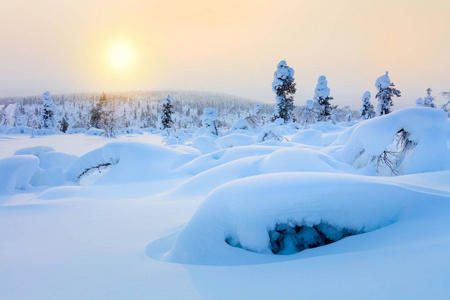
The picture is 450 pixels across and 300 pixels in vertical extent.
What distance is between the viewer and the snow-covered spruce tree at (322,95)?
33.0 m

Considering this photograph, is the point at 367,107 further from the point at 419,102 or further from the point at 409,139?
the point at 409,139

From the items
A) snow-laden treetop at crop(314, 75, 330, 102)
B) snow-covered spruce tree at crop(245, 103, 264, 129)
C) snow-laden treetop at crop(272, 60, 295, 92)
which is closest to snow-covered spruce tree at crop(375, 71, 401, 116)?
snow-laden treetop at crop(314, 75, 330, 102)

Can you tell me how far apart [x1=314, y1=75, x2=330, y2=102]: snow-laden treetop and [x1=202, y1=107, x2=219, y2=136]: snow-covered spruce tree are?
19025mm

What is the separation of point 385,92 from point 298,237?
3239 centimetres

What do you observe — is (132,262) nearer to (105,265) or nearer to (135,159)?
(105,265)

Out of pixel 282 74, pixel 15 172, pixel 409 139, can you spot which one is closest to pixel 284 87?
pixel 282 74

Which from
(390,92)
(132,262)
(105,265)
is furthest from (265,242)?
(390,92)

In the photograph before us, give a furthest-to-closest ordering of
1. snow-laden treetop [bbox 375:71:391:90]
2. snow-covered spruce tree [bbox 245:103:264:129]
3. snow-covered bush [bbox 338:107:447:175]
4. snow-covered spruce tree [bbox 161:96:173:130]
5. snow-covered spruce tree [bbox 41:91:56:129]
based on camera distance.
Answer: snow-covered spruce tree [bbox 161:96:173:130] → snow-covered spruce tree [bbox 41:91:56:129] → snow-laden treetop [bbox 375:71:391:90] → snow-covered spruce tree [bbox 245:103:264:129] → snow-covered bush [bbox 338:107:447:175]

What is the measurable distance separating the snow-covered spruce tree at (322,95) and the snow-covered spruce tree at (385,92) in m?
6.49

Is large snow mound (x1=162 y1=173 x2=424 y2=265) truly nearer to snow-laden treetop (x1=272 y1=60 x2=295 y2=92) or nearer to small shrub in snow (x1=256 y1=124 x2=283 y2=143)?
small shrub in snow (x1=256 y1=124 x2=283 y2=143)

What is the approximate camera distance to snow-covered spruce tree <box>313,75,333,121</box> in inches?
1299

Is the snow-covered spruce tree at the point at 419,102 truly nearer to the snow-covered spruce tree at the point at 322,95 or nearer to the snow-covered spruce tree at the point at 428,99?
the snow-covered spruce tree at the point at 428,99

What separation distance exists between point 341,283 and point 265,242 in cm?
76

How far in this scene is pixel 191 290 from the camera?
155 centimetres
